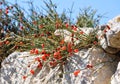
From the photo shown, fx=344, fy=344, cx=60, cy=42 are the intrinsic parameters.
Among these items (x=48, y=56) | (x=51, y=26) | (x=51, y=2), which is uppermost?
(x=51, y=2)

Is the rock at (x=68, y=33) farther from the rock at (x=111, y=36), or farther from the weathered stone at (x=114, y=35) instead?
the weathered stone at (x=114, y=35)

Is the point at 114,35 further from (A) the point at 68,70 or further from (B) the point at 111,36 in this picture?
(A) the point at 68,70

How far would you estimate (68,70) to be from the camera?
3043 mm

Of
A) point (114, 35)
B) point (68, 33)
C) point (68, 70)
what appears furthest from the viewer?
point (68, 33)

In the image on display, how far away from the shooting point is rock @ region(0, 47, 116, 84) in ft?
9.02

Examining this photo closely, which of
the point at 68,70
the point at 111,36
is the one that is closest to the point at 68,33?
the point at 68,70

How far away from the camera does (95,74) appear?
8.97 feet

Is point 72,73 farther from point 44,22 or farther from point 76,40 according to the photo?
point 44,22

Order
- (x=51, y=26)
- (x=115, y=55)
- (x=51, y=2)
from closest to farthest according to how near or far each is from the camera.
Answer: (x=115, y=55)
(x=51, y=26)
(x=51, y=2)

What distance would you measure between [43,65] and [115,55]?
0.88m

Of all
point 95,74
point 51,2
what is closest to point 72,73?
point 95,74

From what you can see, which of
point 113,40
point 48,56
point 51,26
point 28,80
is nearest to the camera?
point 113,40

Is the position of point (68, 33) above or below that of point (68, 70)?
above

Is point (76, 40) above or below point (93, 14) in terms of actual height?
below
